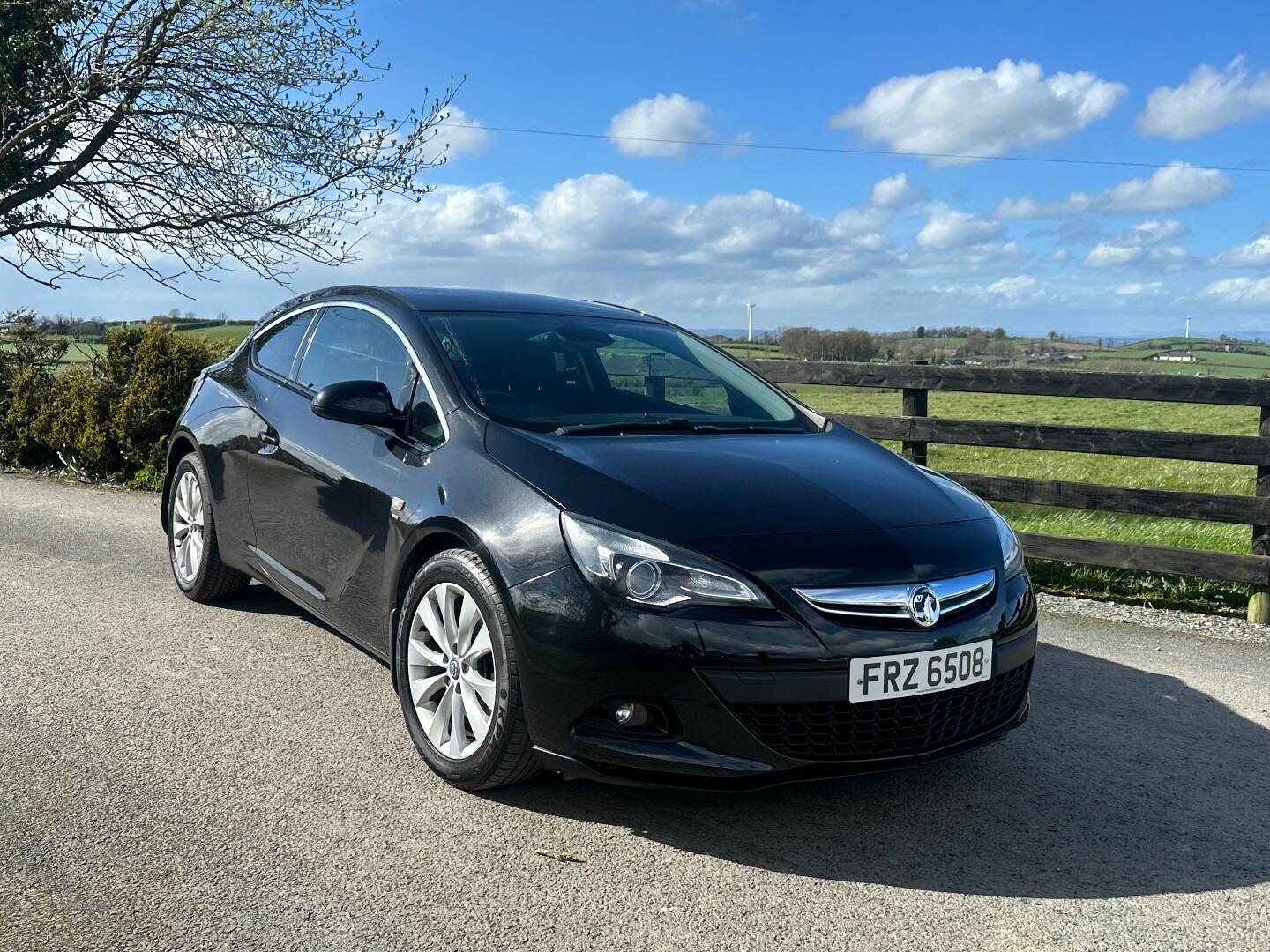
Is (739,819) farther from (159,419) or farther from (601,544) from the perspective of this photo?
(159,419)

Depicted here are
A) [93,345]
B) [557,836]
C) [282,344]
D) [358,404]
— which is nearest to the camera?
[557,836]

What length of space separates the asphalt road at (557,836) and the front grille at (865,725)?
11.8 inches

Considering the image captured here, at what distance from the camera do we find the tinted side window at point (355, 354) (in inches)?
177

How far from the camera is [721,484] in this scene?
12.1 ft

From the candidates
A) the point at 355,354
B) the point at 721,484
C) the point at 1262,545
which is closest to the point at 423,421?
the point at 355,354

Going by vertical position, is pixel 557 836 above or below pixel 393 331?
below

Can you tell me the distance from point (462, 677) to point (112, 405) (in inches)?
354

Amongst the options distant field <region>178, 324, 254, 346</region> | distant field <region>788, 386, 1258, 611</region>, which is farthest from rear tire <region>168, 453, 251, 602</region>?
distant field <region>178, 324, 254, 346</region>

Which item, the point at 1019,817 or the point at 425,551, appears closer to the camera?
the point at 1019,817

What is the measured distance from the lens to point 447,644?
12.4ft

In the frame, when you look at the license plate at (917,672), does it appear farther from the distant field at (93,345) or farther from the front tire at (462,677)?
the distant field at (93,345)

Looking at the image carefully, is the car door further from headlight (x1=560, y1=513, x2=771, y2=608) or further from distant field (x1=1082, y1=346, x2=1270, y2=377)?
distant field (x1=1082, y1=346, x2=1270, y2=377)

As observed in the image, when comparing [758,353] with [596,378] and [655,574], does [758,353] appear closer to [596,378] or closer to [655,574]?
[596,378]

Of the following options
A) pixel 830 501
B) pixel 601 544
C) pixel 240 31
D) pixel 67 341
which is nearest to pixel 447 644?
pixel 601 544
